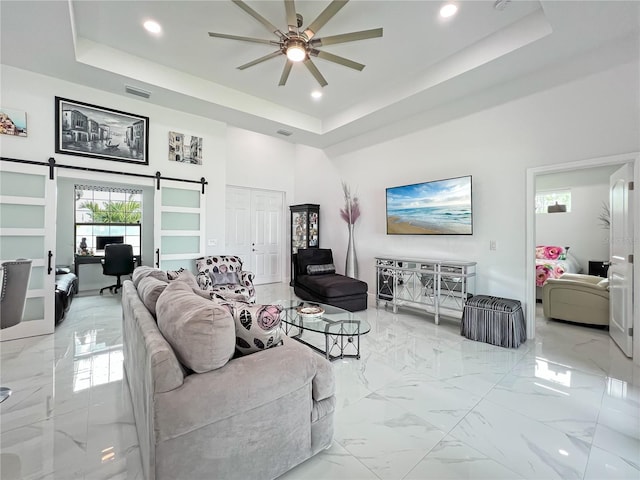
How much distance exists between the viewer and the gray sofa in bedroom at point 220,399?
1167 millimetres

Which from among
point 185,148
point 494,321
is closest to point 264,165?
point 185,148

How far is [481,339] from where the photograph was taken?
11.1 feet

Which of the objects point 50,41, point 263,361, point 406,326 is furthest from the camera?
point 406,326

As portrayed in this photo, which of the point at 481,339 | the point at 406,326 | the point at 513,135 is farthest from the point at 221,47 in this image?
the point at 481,339

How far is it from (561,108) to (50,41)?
562cm

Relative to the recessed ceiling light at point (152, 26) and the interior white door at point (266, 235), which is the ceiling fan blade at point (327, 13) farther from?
the interior white door at point (266, 235)

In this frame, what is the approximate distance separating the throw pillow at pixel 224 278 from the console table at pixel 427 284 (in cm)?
239

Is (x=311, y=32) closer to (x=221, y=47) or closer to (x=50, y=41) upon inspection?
(x=221, y=47)

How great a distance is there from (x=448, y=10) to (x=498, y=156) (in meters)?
1.91

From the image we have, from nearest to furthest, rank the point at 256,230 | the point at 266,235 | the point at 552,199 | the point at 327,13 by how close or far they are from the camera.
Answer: the point at 327,13, the point at 552,199, the point at 256,230, the point at 266,235

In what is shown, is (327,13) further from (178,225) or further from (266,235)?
(266,235)

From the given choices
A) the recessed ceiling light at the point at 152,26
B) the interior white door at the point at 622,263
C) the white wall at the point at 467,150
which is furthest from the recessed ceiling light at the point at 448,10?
the recessed ceiling light at the point at 152,26

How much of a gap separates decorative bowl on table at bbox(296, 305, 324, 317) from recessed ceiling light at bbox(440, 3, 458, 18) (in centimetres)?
326

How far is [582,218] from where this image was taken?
230 inches
